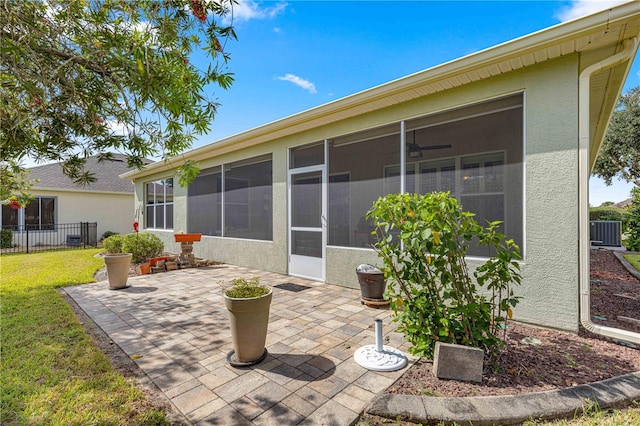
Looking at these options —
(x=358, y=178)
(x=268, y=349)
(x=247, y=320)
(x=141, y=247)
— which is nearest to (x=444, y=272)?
(x=247, y=320)

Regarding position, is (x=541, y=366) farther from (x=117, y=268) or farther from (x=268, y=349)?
(x=117, y=268)

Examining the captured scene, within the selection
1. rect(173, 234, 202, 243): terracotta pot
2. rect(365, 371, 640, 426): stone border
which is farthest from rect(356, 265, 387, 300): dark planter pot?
rect(173, 234, 202, 243): terracotta pot

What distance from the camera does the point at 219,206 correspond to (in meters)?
8.46

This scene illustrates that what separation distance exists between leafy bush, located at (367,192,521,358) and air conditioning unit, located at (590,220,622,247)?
41.5 feet

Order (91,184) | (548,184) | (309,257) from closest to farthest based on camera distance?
(548,184)
(309,257)
(91,184)

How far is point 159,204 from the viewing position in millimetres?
11438

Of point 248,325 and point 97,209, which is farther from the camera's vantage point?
point 97,209

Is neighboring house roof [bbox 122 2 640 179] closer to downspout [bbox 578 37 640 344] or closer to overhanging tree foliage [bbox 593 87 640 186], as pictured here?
downspout [bbox 578 37 640 344]

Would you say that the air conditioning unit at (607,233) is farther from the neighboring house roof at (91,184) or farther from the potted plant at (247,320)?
the neighboring house roof at (91,184)

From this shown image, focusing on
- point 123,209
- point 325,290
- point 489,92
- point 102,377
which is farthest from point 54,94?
point 123,209

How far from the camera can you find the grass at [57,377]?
210 centimetres

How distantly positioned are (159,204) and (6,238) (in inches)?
286

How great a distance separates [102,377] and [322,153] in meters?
4.73

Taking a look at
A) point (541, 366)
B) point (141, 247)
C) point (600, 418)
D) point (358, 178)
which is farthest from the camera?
point (141, 247)
